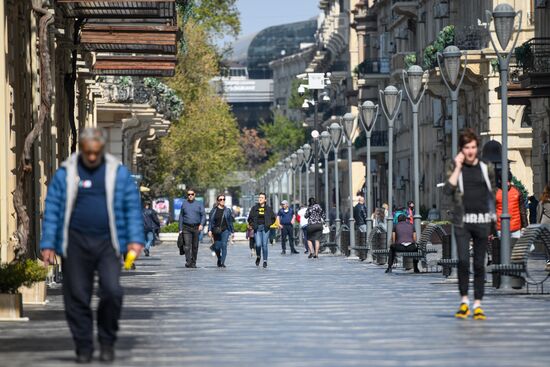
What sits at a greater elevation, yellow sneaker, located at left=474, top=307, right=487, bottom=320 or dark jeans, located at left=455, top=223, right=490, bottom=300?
dark jeans, located at left=455, top=223, right=490, bottom=300

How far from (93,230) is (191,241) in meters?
27.7

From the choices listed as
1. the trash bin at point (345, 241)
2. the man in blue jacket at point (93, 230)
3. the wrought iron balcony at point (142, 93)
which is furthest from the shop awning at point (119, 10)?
the wrought iron balcony at point (142, 93)

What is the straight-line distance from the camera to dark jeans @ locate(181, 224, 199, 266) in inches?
1693

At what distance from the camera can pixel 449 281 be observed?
3100cm

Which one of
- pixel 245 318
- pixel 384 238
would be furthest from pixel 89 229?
pixel 384 238

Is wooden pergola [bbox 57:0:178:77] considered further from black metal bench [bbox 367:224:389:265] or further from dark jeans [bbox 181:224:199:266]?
black metal bench [bbox 367:224:389:265]

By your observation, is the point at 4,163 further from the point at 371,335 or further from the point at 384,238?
the point at 384,238

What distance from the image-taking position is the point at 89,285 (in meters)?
15.4

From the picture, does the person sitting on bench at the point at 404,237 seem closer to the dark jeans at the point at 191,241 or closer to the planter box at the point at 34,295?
the dark jeans at the point at 191,241

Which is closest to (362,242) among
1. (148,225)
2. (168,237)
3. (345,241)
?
(345,241)

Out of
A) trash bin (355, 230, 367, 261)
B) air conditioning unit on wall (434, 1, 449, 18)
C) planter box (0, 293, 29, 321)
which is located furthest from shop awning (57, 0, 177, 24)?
air conditioning unit on wall (434, 1, 449, 18)

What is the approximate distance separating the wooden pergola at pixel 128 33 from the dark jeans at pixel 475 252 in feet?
25.3

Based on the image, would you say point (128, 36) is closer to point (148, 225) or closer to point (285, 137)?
point (148, 225)

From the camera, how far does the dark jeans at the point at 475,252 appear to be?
66.5 ft
